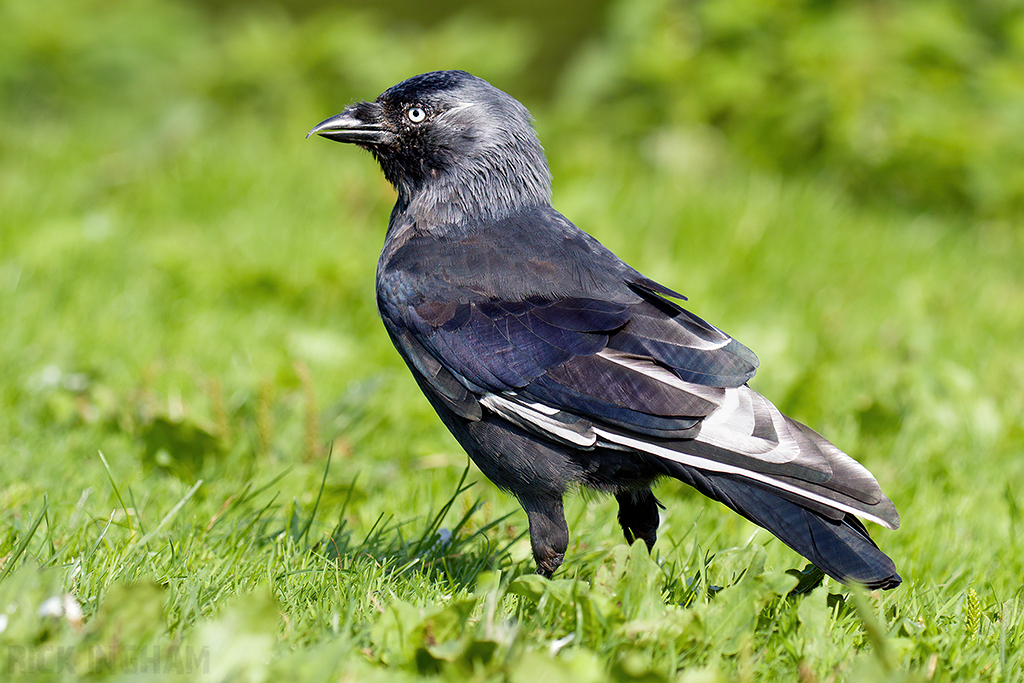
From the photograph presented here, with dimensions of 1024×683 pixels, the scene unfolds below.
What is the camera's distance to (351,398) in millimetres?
3506

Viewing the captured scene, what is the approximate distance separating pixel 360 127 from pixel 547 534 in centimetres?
137

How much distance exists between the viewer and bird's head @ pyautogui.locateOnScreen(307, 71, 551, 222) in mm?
3008

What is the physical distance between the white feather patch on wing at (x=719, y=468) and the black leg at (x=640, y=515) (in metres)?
0.33

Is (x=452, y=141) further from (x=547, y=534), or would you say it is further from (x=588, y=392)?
(x=547, y=534)

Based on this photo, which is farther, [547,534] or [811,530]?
[547,534]

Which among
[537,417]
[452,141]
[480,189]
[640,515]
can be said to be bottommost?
[640,515]

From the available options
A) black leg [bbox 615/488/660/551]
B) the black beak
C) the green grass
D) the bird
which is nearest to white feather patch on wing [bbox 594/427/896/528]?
the bird

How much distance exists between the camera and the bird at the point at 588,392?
225 cm

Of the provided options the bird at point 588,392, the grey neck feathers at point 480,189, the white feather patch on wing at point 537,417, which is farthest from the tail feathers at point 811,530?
the grey neck feathers at point 480,189

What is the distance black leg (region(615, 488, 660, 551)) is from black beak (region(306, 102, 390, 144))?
4.32 ft

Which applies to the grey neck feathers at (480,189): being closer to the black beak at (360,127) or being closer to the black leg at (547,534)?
the black beak at (360,127)

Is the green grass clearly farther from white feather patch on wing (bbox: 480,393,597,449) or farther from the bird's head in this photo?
the bird's head

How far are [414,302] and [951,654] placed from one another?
4.92 feet

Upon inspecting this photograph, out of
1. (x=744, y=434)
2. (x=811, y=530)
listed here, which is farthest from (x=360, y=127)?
(x=811, y=530)
